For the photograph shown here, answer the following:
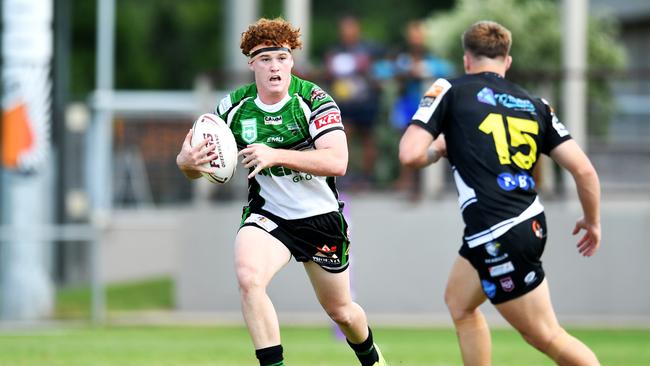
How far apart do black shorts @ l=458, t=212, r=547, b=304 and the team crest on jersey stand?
1483 mm

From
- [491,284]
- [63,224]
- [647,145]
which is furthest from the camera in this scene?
[63,224]

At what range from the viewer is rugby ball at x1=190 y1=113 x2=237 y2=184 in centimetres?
758

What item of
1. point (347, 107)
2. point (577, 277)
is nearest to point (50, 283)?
point (347, 107)

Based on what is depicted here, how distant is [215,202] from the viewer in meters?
17.7

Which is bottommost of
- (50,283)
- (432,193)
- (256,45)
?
(50,283)

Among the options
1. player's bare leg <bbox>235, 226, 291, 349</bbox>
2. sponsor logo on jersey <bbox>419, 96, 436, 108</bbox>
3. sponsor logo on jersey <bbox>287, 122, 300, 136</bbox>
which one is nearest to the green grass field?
player's bare leg <bbox>235, 226, 291, 349</bbox>

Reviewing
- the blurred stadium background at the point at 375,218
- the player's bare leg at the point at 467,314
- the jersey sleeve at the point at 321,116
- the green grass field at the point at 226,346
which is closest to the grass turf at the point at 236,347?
the green grass field at the point at 226,346

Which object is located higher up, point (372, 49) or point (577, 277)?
point (372, 49)

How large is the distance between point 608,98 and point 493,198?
10.2m

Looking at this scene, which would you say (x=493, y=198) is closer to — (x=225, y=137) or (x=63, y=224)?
(x=225, y=137)

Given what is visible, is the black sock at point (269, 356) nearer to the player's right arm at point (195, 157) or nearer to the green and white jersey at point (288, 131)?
the green and white jersey at point (288, 131)

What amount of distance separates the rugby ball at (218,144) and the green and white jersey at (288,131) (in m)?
0.22

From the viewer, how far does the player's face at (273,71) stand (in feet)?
25.4

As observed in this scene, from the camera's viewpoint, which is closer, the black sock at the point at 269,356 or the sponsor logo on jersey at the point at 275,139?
the black sock at the point at 269,356
